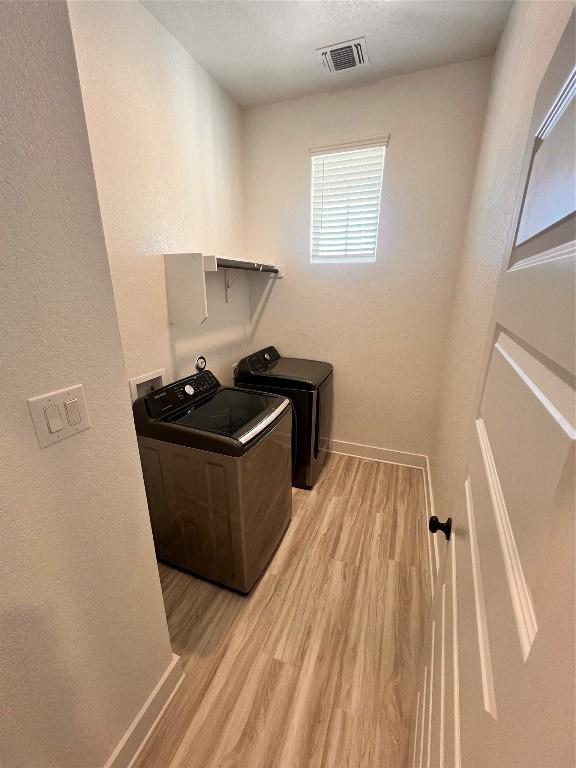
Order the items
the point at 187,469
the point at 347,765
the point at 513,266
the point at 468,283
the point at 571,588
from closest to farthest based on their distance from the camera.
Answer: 1. the point at 571,588
2. the point at 513,266
3. the point at 347,765
4. the point at 187,469
5. the point at 468,283

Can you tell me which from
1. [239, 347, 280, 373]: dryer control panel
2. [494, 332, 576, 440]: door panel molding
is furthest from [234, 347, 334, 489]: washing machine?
[494, 332, 576, 440]: door panel molding

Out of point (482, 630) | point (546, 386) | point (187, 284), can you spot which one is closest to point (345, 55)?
point (187, 284)

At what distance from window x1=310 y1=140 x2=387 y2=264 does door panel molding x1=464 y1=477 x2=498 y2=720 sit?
2.10 metres

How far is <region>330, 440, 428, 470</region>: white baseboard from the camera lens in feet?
8.39

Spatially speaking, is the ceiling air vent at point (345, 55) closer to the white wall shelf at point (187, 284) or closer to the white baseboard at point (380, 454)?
the white wall shelf at point (187, 284)

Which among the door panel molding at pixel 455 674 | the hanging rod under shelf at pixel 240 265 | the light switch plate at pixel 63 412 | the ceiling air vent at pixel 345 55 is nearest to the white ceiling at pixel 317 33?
the ceiling air vent at pixel 345 55

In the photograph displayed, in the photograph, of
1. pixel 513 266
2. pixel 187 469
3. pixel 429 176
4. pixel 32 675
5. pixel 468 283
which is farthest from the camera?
pixel 429 176

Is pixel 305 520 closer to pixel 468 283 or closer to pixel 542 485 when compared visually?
pixel 468 283

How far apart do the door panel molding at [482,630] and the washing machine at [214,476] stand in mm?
885

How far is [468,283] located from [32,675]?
7.34ft

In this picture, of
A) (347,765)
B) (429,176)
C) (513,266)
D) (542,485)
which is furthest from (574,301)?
(429,176)

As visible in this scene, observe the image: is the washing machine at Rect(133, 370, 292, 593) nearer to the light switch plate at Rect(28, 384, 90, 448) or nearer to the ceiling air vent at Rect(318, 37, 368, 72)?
the light switch plate at Rect(28, 384, 90, 448)

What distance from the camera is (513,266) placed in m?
0.61

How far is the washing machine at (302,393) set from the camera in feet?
7.06
